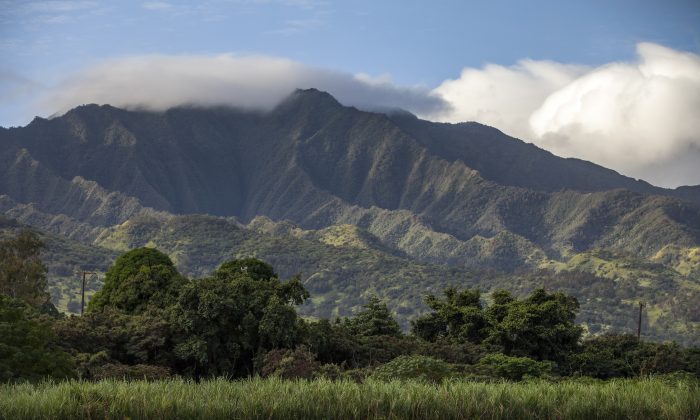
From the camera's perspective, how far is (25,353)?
30297 millimetres

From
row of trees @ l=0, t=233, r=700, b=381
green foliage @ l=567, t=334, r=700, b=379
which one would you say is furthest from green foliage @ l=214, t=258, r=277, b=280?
green foliage @ l=567, t=334, r=700, b=379

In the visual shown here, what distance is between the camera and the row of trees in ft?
111

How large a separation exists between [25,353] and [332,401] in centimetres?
1717

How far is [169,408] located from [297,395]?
8.82 feet

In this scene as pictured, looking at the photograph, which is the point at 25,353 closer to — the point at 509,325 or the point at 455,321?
the point at 509,325

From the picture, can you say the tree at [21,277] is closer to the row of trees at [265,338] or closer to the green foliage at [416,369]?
the row of trees at [265,338]

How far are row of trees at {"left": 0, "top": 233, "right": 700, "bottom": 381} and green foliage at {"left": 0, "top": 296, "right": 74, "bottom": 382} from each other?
0.17 ft

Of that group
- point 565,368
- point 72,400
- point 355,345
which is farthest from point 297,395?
point 565,368

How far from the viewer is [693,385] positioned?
20.6m

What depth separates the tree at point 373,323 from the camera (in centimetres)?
6244

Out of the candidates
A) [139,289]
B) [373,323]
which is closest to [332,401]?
[139,289]

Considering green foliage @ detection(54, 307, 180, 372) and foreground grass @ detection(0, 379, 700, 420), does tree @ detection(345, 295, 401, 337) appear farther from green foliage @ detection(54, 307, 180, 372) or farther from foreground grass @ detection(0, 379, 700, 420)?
foreground grass @ detection(0, 379, 700, 420)

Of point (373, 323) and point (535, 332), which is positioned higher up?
point (373, 323)

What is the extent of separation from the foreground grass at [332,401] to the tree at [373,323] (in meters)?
43.1
